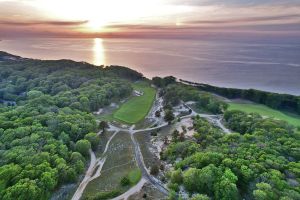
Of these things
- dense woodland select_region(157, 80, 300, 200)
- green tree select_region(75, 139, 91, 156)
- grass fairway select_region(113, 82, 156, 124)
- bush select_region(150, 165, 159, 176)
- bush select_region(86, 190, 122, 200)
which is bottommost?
grass fairway select_region(113, 82, 156, 124)

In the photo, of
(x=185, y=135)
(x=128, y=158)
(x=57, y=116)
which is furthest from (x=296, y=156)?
(x=57, y=116)

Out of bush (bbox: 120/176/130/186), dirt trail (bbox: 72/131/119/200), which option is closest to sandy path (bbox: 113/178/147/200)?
bush (bbox: 120/176/130/186)

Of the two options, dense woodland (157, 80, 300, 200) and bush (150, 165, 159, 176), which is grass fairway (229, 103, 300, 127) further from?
bush (150, 165, 159, 176)

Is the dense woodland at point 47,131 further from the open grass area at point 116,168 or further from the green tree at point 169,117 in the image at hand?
the green tree at point 169,117

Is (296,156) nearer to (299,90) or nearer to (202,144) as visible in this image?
(202,144)

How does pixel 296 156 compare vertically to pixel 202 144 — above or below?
above

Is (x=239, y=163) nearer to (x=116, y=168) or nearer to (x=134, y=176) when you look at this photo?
(x=134, y=176)
